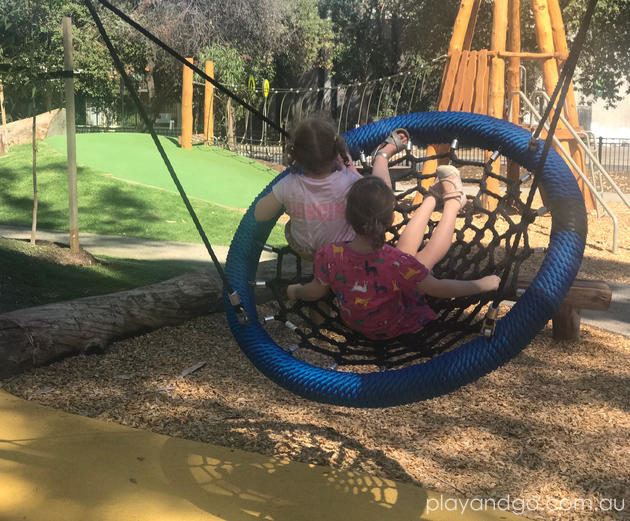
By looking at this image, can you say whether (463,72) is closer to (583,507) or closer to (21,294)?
(21,294)

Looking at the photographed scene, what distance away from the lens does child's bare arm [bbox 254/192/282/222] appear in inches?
125

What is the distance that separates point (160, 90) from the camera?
94.5ft

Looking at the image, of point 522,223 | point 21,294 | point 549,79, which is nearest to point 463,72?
point 549,79

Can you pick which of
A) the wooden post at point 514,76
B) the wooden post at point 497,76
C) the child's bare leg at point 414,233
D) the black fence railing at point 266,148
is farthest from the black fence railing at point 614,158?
the child's bare leg at point 414,233

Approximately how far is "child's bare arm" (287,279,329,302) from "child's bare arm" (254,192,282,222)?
33 centimetres

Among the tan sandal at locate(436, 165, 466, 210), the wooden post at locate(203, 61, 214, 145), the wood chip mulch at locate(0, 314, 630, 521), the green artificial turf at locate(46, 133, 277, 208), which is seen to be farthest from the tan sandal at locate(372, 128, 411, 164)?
the wooden post at locate(203, 61, 214, 145)

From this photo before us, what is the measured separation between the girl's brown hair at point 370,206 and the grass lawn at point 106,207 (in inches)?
243

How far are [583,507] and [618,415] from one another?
40.3 inches

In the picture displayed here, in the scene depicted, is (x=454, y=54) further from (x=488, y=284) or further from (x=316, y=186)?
(x=488, y=284)

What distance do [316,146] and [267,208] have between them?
376 mm

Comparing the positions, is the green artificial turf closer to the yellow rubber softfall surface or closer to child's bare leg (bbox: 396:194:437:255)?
the yellow rubber softfall surface

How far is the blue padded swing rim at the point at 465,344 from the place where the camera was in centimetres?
260

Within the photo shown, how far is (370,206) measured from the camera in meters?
2.74

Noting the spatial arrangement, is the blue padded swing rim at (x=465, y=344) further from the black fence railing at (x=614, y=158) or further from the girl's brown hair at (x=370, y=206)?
the black fence railing at (x=614, y=158)
